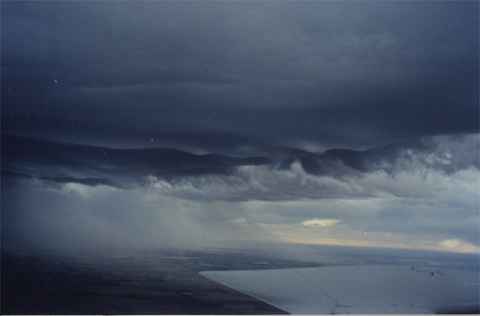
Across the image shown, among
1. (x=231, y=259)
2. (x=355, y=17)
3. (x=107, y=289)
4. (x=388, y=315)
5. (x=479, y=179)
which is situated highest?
(x=355, y=17)

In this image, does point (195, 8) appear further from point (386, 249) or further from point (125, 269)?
point (386, 249)

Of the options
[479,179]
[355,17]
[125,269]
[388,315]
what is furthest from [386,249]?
[125,269]

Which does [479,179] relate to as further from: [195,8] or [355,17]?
[195,8]

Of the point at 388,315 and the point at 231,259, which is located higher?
the point at 231,259

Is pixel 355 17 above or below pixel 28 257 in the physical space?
above

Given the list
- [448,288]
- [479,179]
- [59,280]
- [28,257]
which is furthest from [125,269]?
[479,179]

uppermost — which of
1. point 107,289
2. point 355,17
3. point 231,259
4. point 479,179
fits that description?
point 355,17
